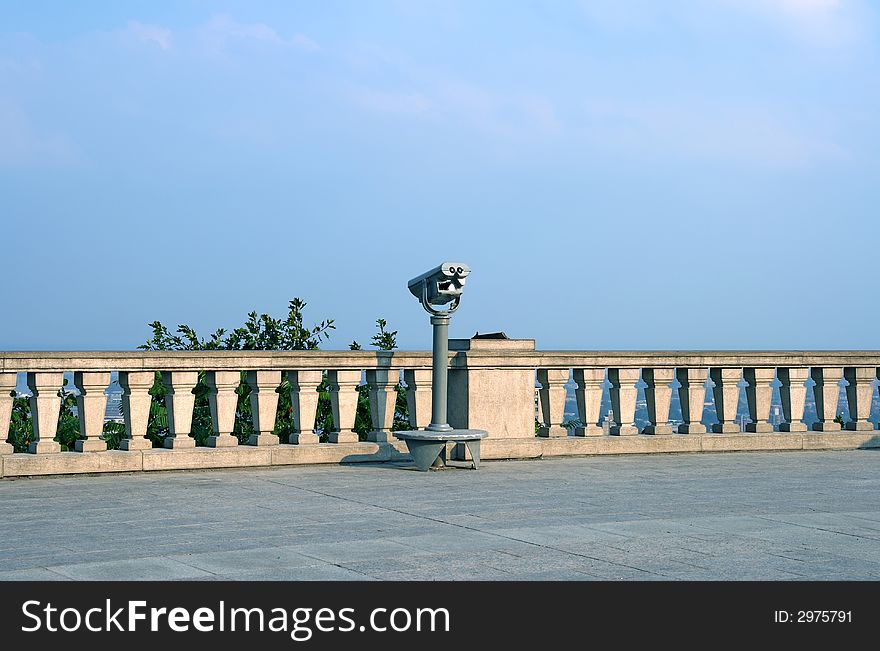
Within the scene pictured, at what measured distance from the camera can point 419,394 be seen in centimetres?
1269

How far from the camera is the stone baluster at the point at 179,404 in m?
11.4

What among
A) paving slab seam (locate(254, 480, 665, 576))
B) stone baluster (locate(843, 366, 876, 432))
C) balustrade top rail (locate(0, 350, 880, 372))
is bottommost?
paving slab seam (locate(254, 480, 665, 576))

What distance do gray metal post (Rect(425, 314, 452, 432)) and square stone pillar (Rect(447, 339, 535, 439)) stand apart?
0.72m

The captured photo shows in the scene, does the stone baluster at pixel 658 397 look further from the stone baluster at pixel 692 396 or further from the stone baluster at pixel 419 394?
the stone baluster at pixel 419 394

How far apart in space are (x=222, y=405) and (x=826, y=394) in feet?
24.0

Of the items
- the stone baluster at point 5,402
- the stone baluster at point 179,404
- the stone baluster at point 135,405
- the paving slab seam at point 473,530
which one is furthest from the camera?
the stone baluster at point 179,404

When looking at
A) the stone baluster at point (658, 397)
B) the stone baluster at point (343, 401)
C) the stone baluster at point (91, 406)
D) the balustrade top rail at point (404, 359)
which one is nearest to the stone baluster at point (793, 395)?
the balustrade top rail at point (404, 359)

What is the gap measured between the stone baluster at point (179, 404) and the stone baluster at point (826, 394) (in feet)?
24.1

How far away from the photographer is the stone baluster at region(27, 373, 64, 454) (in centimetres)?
1089

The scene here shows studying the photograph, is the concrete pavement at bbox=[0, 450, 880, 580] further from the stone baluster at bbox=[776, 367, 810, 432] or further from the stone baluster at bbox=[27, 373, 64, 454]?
the stone baluster at bbox=[776, 367, 810, 432]

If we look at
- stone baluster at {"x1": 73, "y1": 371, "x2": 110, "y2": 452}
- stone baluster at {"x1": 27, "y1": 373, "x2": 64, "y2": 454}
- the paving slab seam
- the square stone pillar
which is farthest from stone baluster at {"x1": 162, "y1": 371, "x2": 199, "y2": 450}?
the square stone pillar

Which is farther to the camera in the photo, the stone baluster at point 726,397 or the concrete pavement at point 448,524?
the stone baluster at point 726,397

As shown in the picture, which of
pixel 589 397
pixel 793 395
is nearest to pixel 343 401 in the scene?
pixel 589 397
